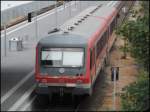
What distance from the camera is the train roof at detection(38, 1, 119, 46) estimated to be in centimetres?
2145

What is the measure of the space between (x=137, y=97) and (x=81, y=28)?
896 cm

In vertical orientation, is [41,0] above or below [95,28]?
above

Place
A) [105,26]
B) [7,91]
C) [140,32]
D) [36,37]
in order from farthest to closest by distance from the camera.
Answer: [36,37] → [105,26] → [7,91] → [140,32]

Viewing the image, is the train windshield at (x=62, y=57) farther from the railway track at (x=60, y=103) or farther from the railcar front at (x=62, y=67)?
the railway track at (x=60, y=103)

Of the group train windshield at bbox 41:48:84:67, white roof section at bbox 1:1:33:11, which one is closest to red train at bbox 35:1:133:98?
train windshield at bbox 41:48:84:67

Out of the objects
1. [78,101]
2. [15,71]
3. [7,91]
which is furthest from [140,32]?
[15,71]

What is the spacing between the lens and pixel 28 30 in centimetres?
4575

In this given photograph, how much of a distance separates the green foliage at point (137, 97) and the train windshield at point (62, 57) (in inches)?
190

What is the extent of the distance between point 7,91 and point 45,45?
4.03 m

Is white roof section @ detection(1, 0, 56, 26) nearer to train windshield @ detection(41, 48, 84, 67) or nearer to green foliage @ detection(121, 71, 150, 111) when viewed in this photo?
train windshield @ detection(41, 48, 84, 67)

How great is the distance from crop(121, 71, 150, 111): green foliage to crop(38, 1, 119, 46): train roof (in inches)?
212

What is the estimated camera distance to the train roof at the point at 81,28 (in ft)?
70.4

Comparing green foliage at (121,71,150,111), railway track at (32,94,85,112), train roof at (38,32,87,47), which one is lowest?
railway track at (32,94,85,112)

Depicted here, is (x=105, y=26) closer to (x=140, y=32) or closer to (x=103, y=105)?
(x=103, y=105)
